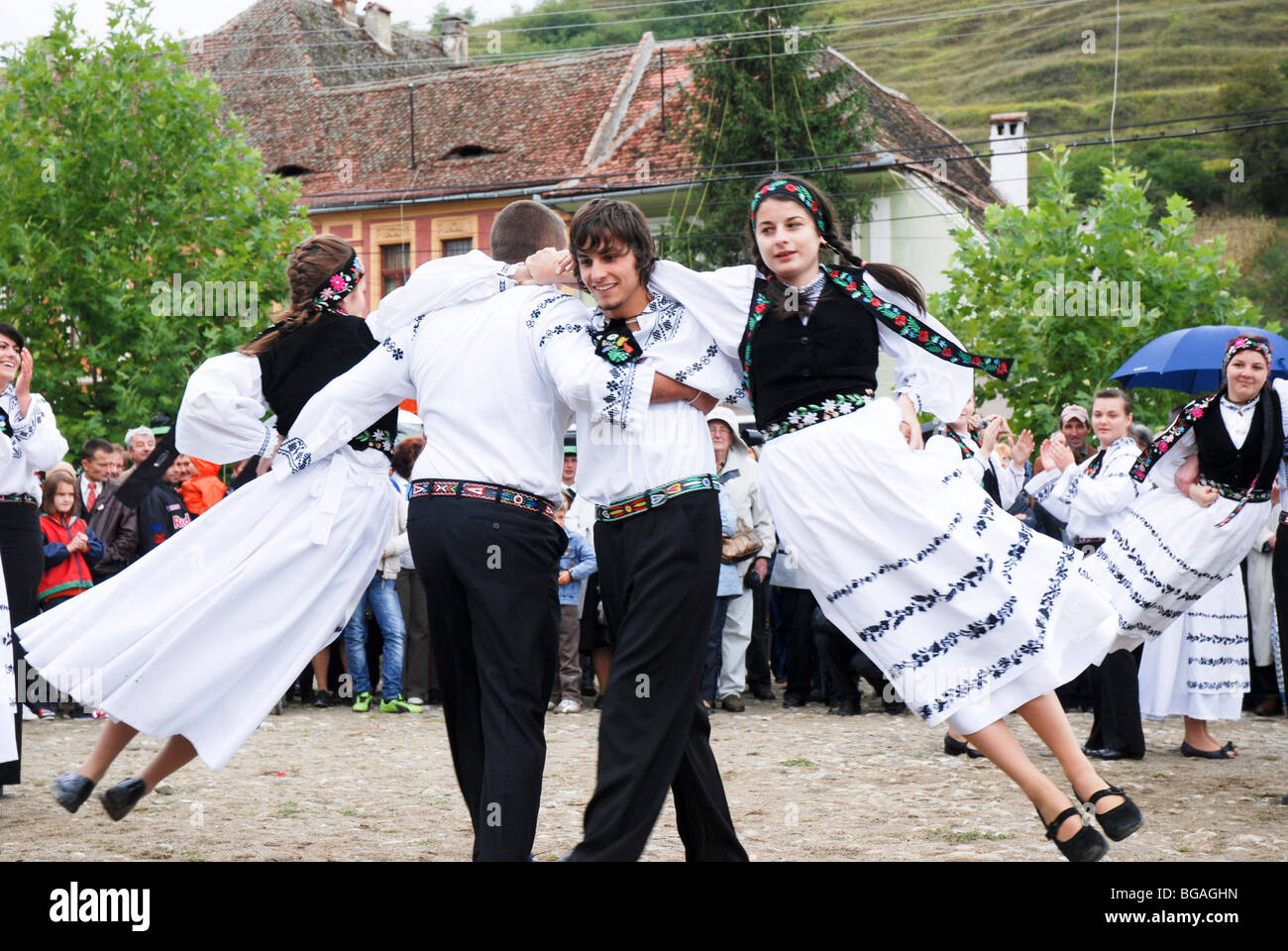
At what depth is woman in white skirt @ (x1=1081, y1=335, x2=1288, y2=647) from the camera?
7355 millimetres

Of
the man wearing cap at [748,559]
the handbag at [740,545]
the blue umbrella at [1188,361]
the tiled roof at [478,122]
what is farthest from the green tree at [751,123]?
the blue umbrella at [1188,361]

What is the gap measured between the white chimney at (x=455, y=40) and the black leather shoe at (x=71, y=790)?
44.9 metres

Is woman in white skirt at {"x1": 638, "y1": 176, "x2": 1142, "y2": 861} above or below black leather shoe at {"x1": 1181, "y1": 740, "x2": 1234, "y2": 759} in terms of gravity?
above

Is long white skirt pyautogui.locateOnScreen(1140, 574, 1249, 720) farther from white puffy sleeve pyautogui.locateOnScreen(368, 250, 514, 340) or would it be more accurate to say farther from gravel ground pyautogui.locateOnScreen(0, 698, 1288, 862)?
white puffy sleeve pyautogui.locateOnScreen(368, 250, 514, 340)

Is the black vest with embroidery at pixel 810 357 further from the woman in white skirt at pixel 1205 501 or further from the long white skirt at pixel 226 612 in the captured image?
the woman in white skirt at pixel 1205 501

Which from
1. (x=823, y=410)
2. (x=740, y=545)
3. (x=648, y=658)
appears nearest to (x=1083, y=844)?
(x=648, y=658)

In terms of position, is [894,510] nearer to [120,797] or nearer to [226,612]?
[226,612]

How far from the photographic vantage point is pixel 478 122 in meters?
37.3

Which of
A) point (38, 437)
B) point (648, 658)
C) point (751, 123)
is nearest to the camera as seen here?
point (648, 658)

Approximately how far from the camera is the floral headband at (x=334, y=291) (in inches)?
228

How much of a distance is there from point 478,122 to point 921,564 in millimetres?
34190

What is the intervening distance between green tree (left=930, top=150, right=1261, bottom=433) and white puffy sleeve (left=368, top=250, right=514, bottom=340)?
1751 cm

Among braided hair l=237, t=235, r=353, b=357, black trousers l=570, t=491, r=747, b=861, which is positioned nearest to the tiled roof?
braided hair l=237, t=235, r=353, b=357

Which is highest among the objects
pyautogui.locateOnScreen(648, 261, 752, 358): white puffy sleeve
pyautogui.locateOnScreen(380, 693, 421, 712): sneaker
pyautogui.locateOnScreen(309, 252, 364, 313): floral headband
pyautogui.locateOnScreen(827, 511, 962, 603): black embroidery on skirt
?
pyautogui.locateOnScreen(309, 252, 364, 313): floral headband
